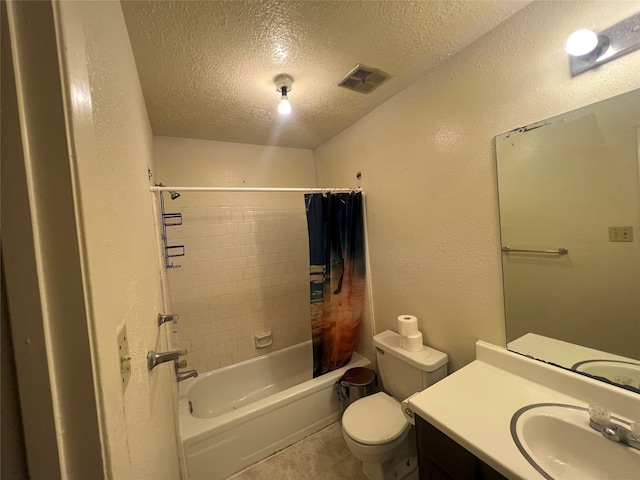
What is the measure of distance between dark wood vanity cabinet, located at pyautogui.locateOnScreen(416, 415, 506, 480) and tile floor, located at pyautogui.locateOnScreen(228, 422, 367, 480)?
0.73m

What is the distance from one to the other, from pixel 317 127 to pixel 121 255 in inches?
75.1

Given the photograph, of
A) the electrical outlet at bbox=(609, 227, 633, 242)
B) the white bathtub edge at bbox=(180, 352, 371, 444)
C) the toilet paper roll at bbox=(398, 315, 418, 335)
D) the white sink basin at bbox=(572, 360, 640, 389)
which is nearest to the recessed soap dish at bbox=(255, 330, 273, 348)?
the white bathtub edge at bbox=(180, 352, 371, 444)

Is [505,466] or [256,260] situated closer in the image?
[505,466]

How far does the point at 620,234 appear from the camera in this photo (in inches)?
37.4

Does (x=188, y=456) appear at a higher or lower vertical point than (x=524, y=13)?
lower

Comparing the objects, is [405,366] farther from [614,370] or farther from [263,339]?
[263,339]

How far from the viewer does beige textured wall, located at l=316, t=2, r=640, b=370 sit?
1041 mm

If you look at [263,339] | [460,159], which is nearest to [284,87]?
[460,159]

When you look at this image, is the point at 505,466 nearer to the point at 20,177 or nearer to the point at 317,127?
the point at 20,177

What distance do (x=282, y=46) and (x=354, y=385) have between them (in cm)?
212

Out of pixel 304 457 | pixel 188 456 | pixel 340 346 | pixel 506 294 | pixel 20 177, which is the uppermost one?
pixel 20 177

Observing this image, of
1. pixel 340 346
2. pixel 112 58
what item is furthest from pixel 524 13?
pixel 340 346

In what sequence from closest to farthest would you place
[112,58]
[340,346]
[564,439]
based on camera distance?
[112,58]
[564,439]
[340,346]

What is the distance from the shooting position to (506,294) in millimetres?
1265
